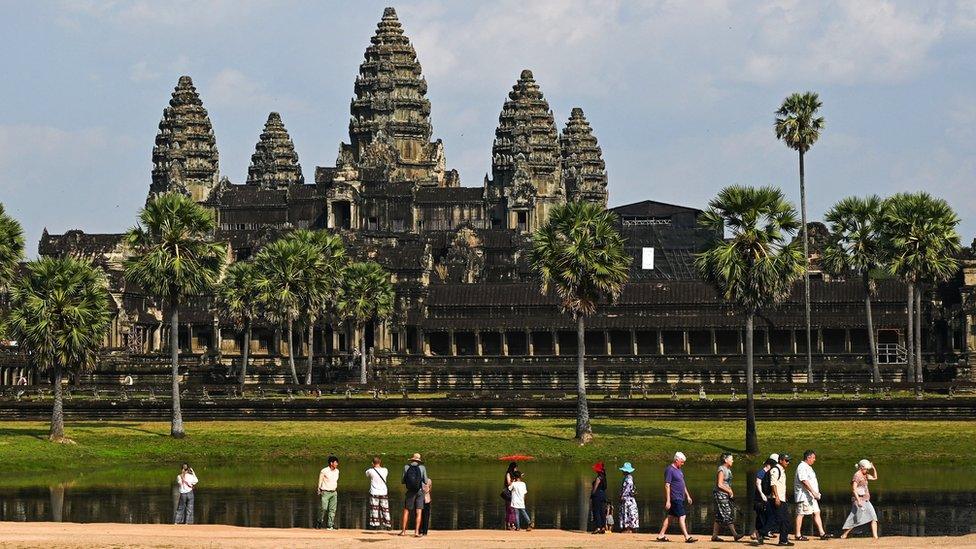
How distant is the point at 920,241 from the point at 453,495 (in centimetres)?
4713

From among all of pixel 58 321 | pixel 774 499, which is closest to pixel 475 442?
pixel 58 321

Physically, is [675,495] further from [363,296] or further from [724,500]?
[363,296]

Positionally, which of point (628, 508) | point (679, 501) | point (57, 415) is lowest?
point (628, 508)

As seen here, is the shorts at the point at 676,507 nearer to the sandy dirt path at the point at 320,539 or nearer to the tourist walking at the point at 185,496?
the sandy dirt path at the point at 320,539

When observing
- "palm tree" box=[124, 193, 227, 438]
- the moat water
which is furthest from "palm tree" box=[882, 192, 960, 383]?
"palm tree" box=[124, 193, 227, 438]

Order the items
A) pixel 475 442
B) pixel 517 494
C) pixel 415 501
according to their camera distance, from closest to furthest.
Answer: pixel 415 501 → pixel 517 494 → pixel 475 442

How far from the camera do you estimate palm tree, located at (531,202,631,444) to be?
76.9 m

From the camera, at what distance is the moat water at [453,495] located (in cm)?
5266

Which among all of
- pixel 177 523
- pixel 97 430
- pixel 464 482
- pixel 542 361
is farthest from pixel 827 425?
pixel 542 361

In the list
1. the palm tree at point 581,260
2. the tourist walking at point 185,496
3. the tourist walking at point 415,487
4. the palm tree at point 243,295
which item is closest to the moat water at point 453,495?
the tourist walking at point 185,496

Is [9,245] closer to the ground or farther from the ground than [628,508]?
farther from the ground

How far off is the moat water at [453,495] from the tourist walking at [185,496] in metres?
1.97

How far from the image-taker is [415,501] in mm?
47062

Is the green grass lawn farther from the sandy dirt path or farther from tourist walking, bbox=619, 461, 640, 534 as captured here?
the sandy dirt path
